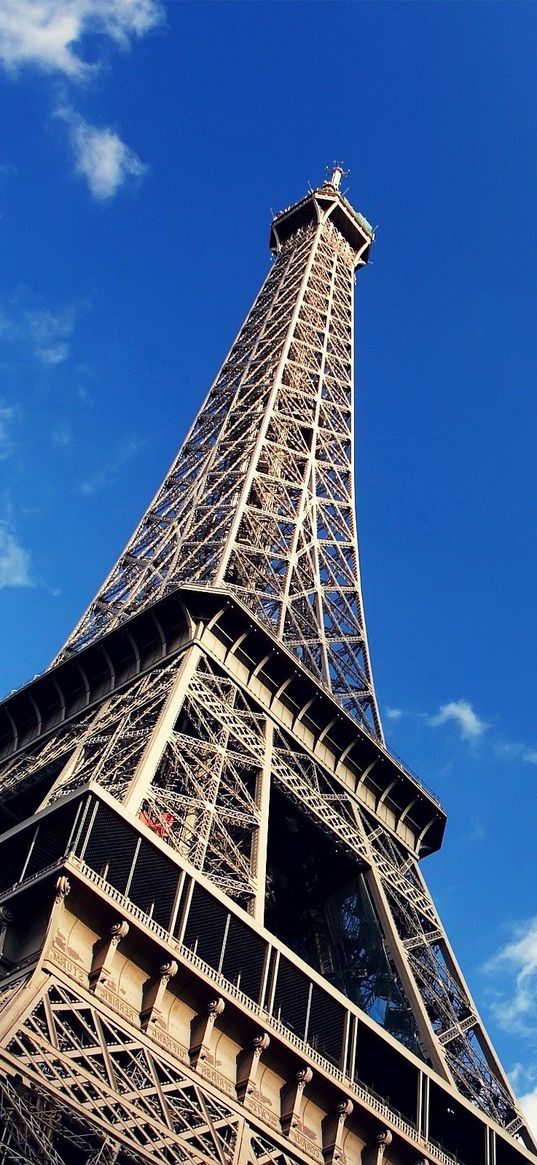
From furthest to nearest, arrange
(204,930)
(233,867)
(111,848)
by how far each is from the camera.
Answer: (233,867) → (204,930) → (111,848)

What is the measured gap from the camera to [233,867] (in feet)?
99.8

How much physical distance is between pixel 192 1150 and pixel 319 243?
64.4m

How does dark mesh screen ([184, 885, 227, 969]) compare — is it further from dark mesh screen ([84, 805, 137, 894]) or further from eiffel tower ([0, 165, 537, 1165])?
dark mesh screen ([84, 805, 137, 894])

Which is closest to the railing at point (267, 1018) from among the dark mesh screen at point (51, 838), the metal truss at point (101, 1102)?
the dark mesh screen at point (51, 838)

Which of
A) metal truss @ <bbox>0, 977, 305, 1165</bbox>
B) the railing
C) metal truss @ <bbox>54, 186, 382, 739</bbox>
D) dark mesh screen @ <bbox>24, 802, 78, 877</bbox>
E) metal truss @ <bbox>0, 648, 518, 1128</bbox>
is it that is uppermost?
metal truss @ <bbox>54, 186, 382, 739</bbox>

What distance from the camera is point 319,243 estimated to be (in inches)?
3086

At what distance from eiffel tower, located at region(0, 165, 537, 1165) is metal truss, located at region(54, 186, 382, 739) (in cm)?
15

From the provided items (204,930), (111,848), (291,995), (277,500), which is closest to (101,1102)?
(111,848)

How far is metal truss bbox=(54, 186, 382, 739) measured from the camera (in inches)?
1826

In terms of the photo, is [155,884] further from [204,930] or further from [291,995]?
[291,995]

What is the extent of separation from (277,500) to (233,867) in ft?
82.2

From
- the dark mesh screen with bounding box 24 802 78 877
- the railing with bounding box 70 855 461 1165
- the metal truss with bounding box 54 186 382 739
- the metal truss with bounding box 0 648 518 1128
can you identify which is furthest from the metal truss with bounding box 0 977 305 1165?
the metal truss with bounding box 54 186 382 739

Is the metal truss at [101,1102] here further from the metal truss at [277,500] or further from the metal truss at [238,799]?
the metal truss at [277,500]

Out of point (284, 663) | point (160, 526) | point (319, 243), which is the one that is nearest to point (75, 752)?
point (284, 663)
